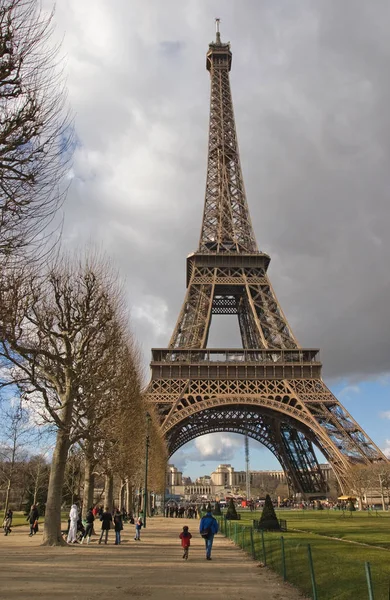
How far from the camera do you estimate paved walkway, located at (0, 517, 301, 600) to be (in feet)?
36.1

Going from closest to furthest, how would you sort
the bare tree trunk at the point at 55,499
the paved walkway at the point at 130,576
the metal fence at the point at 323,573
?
the metal fence at the point at 323,573
the paved walkway at the point at 130,576
the bare tree trunk at the point at 55,499

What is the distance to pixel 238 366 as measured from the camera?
56.5m

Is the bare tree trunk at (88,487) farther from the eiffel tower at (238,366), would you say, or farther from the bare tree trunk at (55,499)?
the eiffel tower at (238,366)

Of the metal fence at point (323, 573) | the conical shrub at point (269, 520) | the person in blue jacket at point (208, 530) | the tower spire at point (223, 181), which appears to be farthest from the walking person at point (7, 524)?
the tower spire at point (223, 181)

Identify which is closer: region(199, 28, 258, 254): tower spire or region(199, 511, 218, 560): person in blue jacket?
region(199, 511, 218, 560): person in blue jacket

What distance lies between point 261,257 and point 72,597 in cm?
5794

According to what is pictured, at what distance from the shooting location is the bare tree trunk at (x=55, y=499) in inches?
805

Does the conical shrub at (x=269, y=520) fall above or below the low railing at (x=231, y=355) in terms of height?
below

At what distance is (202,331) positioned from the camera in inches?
2389

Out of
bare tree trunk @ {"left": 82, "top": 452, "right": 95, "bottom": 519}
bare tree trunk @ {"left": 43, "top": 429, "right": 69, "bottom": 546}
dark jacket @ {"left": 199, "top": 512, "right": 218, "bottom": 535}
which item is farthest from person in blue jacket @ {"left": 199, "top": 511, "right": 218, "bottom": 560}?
bare tree trunk @ {"left": 82, "top": 452, "right": 95, "bottom": 519}

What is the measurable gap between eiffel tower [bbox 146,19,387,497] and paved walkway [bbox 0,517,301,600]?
32.6 metres

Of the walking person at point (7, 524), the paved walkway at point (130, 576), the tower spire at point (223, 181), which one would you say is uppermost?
the tower spire at point (223, 181)

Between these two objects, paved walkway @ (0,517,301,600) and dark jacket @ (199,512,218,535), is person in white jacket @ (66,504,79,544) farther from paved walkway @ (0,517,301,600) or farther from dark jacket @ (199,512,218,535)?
dark jacket @ (199,512,218,535)

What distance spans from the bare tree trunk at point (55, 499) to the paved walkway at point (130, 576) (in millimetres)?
722
